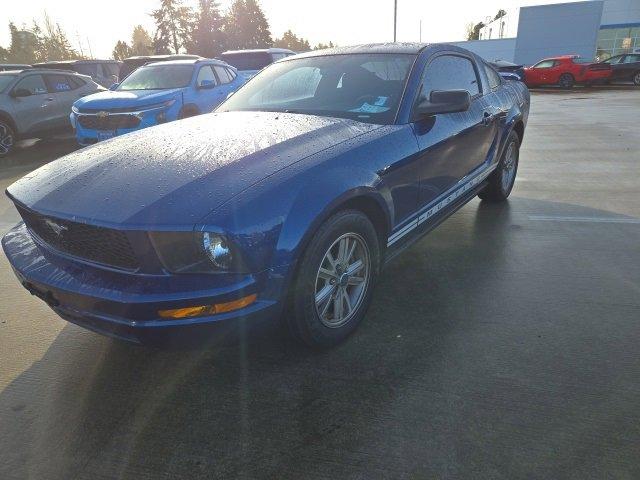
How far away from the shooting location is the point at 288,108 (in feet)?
10.6

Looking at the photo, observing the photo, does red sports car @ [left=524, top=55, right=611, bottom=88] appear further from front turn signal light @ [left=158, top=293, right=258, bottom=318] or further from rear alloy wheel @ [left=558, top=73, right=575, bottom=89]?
front turn signal light @ [left=158, top=293, right=258, bottom=318]

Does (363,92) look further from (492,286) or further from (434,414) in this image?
(434,414)

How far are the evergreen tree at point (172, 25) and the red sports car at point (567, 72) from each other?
145ft

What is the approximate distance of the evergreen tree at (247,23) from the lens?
185ft

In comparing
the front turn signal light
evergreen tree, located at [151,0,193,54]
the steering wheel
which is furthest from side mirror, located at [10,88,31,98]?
evergreen tree, located at [151,0,193,54]

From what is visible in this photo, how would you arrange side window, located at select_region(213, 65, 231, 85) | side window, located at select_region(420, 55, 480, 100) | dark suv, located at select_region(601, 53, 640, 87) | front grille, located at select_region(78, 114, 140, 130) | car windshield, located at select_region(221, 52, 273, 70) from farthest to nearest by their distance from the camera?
dark suv, located at select_region(601, 53, 640, 87), car windshield, located at select_region(221, 52, 273, 70), side window, located at select_region(213, 65, 231, 85), front grille, located at select_region(78, 114, 140, 130), side window, located at select_region(420, 55, 480, 100)

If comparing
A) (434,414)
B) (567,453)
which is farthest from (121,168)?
(567,453)

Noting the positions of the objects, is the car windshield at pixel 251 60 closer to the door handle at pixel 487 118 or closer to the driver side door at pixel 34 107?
the driver side door at pixel 34 107

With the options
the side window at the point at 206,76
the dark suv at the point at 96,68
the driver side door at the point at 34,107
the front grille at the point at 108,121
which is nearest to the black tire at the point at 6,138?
the driver side door at the point at 34,107

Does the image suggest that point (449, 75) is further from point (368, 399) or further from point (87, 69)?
point (87, 69)

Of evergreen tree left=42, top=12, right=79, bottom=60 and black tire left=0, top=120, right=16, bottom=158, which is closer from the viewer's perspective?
black tire left=0, top=120, right=16, bottom=158

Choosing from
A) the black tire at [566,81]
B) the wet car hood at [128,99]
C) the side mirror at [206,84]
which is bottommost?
the black tire at [566,81]

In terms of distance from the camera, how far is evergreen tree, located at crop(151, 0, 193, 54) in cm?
5391

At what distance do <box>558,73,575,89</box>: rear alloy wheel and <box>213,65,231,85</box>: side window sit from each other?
18860 millimetres
